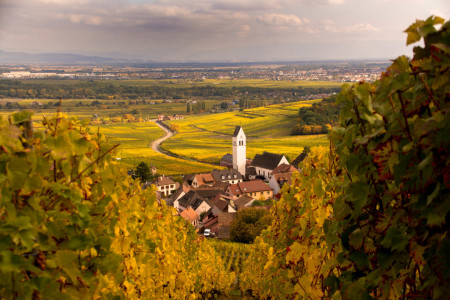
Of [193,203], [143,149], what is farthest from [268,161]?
[143,149]

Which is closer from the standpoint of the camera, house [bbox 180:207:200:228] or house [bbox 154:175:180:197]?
house [bbox 180:207:200:228]

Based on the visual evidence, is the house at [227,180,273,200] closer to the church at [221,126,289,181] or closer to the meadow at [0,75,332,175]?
the church at [221,126,289,181]

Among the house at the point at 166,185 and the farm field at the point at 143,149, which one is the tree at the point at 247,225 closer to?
the farm field at the point at 143,149

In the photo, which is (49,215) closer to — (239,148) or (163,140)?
(239,148)

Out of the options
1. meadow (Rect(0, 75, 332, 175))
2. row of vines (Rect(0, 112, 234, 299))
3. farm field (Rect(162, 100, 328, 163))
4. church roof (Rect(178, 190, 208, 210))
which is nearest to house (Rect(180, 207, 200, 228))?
church roof (Rect(178, 190, 208, 210))

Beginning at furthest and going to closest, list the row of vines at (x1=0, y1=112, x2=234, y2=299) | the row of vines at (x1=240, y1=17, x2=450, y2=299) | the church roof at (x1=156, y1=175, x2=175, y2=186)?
the church roof at (x1=156, y1=175, x2=175, y2=186) < the row of vines at (x1=0, y1=112, x2=234, y2=299) < the row of vines at (x1=240, y1=17, x2=450, y2=299)

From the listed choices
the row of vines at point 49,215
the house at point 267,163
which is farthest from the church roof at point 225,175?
the row of vines at point 49,215

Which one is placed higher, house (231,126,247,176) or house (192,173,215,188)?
house (231,126,247,176)
